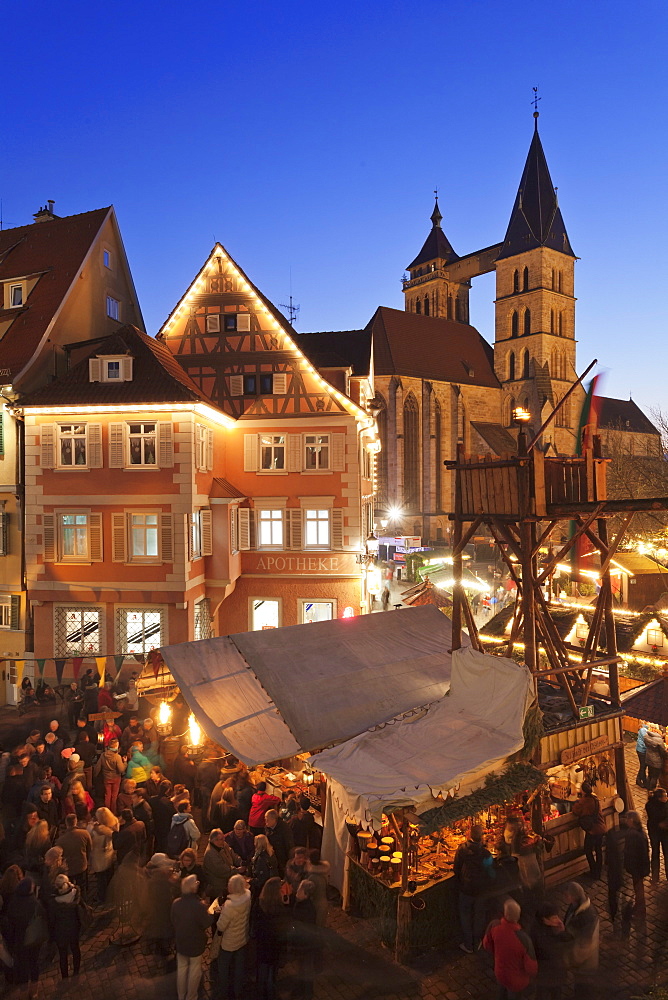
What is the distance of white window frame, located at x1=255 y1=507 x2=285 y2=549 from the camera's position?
A: 2125cm

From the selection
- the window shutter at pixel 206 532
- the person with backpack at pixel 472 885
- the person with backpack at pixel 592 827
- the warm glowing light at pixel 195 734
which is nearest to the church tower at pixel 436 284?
the window shutter at pixel 206 532

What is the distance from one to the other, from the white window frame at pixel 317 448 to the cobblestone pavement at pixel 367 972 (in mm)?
14372

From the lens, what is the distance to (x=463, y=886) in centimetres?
753

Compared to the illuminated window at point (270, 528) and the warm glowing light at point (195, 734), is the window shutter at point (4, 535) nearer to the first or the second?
the illuminated window at point (270, 528)

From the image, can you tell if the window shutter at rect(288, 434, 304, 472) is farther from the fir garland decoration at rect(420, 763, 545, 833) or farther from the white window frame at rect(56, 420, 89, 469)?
the fir garland decoration at rect(420, 763, 545, 833)

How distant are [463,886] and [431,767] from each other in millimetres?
1271

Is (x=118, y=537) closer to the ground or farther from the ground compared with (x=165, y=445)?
closer to the ground

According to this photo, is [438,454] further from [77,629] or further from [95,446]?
[77,629]

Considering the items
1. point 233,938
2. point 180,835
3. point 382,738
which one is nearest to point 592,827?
point 382,738

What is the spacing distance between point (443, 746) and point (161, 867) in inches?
140

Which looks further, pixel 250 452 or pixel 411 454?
pixel 411 454

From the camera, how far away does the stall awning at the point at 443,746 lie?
7.38m

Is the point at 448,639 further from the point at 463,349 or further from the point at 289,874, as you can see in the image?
the point at 463,349

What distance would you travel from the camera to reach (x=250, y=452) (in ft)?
70.4
